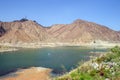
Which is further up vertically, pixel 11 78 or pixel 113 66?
pixel 113 66

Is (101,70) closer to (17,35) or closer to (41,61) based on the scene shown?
(41,61)

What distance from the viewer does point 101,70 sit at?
1002 centimetres

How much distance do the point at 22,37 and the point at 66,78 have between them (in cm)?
17385

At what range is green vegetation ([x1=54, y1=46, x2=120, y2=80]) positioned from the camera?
9.27m

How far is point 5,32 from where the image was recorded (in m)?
193

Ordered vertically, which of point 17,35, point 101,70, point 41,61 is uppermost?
point 17,35

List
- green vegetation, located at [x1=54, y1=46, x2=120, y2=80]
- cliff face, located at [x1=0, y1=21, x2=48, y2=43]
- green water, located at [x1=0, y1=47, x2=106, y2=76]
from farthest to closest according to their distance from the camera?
cliff face, located at [x1=0, y1=21, x2=48, y2=43] → green water, located at [x1=0, y1=47, x2=106, y2=76] → green vegetation, located at [x1=54, y1=46, x2=120, y2=80]

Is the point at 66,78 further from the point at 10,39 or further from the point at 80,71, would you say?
the point at 10,39

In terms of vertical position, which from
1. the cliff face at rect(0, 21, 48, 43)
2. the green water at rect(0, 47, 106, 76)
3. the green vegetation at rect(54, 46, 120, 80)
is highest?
the cliff face at rect(0, 21, 48, 43)

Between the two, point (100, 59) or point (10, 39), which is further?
point (10, 39)

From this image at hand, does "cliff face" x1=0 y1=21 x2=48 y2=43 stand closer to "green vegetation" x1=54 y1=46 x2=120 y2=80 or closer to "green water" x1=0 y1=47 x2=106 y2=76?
"green water" x1=0 y1=47 x2=106 y2=76

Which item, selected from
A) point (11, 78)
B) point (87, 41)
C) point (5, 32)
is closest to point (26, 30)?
point (5, 32)

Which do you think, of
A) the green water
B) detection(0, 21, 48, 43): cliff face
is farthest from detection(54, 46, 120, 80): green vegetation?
detection(0, 21, 48, 43): cliff face

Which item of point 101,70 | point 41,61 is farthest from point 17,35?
Result: point 101,70
